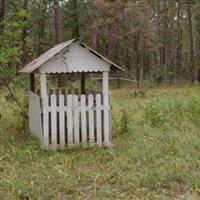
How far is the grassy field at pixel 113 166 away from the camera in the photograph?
19.5 ft

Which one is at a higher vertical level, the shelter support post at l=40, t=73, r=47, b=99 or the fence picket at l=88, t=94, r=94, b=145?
the shelter support post at l=40, t=73, r=47, b=99

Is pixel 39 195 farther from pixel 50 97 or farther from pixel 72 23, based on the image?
pixel 72 23

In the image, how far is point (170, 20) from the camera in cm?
3934

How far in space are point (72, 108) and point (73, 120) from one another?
24cm

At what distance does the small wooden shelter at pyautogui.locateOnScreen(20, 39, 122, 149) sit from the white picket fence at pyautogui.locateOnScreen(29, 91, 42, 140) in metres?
0.02

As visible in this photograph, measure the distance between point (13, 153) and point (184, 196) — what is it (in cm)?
344

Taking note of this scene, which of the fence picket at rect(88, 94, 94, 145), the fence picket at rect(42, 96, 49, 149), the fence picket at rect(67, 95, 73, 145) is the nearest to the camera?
the fence picket at rect(42, 96, 49, 149)

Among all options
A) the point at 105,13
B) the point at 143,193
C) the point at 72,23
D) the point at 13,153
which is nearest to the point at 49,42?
the point at 72,23

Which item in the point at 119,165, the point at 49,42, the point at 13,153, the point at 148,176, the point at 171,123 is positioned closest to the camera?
the point at 148,176

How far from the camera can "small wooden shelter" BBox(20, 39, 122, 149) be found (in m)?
8.50

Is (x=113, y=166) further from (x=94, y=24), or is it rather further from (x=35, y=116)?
(x=94, y=24)

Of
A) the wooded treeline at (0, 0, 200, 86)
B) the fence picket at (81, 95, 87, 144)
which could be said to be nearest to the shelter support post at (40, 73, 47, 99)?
the fence picket at (81, 95, 87, 144)

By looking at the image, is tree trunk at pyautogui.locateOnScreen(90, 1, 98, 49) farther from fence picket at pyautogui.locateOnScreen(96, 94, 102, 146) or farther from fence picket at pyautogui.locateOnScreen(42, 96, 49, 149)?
fence picket at pyautogui.locateOnScreen(42, 96, 49, 149)

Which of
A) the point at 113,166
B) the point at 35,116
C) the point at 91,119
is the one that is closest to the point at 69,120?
the point at 91,119
